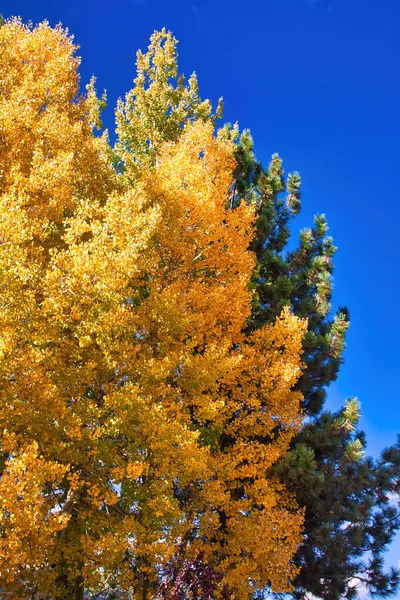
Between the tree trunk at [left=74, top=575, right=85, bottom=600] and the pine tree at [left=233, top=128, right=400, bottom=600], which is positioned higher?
the pine tree at [left=233, top=128, right=400, bottom=600]

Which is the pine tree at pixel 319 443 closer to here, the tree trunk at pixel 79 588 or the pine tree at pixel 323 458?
the pine tree at pixel 323 458

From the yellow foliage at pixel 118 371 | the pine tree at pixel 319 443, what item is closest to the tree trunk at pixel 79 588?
the yellow foliage at pixel 118 371

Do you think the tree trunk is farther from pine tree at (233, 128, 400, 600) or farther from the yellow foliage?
pine tree at (233, 128, 400, 600)

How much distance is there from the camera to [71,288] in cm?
917

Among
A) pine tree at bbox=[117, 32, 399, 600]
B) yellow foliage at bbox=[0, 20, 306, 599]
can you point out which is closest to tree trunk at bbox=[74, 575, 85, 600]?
yellow foliage at bbox=[0, 20, 306, 599]

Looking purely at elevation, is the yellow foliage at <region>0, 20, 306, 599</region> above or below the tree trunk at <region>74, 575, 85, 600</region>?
above

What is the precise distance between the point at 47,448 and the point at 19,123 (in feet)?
24.1

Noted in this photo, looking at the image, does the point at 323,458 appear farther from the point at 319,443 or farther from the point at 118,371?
the point at 118,371

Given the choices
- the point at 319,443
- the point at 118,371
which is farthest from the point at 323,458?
the point at 118,371

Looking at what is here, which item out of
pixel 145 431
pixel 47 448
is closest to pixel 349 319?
pixel 145 431

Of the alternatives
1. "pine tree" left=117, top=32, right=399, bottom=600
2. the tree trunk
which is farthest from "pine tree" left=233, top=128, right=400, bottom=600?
the tree trunk

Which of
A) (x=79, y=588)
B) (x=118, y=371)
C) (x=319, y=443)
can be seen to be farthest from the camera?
(x=319, y=443)

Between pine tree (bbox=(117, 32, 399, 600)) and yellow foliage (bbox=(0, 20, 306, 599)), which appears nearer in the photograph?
yellow foliage (bbox=(0, 20, 306, 599))

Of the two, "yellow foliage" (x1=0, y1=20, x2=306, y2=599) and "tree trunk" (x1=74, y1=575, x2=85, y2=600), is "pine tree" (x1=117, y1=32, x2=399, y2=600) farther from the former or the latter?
"tree trunk" (x1=74, y1=575, x2=85, y2=600)
